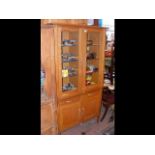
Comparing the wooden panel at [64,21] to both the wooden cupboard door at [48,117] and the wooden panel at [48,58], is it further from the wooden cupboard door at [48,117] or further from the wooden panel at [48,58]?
the wooden cupboard door at [48,117]

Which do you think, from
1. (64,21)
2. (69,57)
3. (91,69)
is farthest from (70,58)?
(64,21)

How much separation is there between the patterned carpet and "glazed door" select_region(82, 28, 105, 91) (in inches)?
27.6

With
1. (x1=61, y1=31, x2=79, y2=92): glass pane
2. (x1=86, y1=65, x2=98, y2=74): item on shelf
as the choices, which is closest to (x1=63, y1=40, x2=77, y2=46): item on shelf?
(x1=61, y1=31, x2=79, y2=92): glass pane

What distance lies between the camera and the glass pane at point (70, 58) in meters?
2.75

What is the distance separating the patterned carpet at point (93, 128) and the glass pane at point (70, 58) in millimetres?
736

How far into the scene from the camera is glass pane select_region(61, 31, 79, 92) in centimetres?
275

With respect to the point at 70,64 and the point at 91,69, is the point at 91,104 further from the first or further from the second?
the point at 70,64

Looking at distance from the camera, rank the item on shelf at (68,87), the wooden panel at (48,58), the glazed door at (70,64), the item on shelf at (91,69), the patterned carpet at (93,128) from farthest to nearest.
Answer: the item on shelf at (91,69) → the patterned carpet at (93,128) → the item on shelf at (68,87) → the glazed door at (70,64) → the wooden panel at (48,58)

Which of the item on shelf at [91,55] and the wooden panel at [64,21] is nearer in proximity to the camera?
the wooden panel at [64,21]

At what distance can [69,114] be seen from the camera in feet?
9.25

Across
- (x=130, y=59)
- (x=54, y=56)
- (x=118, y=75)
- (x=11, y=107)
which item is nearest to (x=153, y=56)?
(x=130, y=59)

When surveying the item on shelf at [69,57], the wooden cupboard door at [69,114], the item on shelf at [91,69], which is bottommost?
the wooden cupboard door at [69,114]

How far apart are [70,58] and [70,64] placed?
0.16 m

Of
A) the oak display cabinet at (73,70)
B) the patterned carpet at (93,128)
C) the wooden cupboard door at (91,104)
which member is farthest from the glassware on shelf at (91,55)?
the patterned carpet at (93,128)
